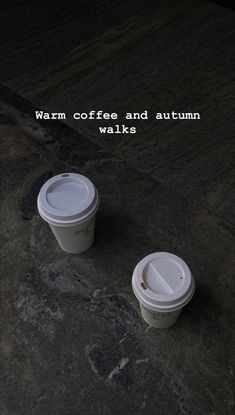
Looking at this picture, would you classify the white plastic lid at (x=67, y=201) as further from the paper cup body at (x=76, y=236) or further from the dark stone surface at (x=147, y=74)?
the dark stone surface at (x=147, y=74)

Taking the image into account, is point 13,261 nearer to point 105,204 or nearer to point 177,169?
point 105,204

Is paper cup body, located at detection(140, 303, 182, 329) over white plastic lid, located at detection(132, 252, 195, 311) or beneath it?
beneath

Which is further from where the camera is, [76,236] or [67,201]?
[76,236]

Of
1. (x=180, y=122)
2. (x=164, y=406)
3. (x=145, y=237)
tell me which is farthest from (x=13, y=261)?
(x=180, y=122)

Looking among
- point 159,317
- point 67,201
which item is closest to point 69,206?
point 67,201

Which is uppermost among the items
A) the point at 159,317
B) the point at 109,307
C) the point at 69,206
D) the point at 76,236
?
the point at 69,206

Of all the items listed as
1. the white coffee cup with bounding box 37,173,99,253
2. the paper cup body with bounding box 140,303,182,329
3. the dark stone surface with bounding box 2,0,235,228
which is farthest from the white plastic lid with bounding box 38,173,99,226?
the dark stone surface with bounding box 2,0,235,228

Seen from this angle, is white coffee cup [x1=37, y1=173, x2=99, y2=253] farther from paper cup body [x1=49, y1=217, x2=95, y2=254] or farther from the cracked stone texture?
the cracked stone texture

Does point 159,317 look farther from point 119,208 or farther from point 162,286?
point 119,208
